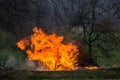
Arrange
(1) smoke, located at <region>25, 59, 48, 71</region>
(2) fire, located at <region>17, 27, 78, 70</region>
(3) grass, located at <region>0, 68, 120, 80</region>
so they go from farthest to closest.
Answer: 1. (1) smoke, located at <region>25, 59, 48, 71</region>
2. (2) fire, located at <region>17, 27, 78, 70</region>
3. (3) grass, located at <region>0, 68, 120, 80</region>

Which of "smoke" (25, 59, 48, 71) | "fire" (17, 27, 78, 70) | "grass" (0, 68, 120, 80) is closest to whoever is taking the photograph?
"grass" (0, 68, 120, 80)

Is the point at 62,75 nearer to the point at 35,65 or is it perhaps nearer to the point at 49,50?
the point at 35,65

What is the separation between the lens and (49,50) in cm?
4031

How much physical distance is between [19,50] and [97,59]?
32.8 feet

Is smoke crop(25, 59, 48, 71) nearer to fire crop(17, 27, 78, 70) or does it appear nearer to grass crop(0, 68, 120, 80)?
fire crop(17, 27, 78, 70)

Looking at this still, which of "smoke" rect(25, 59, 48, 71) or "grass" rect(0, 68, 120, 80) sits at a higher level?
"grass" rect(0, 68, 120, 80)

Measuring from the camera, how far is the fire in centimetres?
3750

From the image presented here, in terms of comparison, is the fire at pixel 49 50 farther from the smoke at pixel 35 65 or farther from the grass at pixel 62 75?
the grass at pixel 62 75

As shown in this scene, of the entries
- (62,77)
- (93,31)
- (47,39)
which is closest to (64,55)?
(47,39)

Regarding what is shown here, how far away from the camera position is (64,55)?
39.9 m

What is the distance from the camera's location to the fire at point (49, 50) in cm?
3750

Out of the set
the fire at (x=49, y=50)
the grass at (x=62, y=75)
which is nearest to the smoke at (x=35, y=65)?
the fire at (x=49, y=50)

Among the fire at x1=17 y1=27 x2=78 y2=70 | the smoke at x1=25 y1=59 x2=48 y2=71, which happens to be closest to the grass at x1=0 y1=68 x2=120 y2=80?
the fire at x1=17 y1=27 x2=78 y2=70

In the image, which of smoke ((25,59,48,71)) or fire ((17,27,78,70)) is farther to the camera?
smoke ((25,59,48,71))
